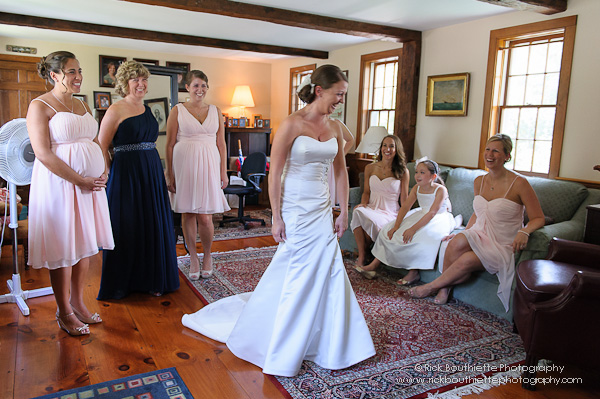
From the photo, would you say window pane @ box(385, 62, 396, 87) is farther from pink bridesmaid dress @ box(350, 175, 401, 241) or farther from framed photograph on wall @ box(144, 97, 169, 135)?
framed photograph on wall @ box(144, 97, 169, 135)

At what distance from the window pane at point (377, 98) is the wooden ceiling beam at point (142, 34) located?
1.31 m

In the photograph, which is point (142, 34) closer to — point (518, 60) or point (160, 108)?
point (160, 108)

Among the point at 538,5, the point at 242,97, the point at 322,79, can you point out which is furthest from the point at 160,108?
the point at 242,97

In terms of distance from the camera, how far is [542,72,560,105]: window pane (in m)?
4.41

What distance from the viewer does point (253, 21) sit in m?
5.55

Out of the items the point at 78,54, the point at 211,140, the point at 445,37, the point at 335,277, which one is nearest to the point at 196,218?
the point at 211,140

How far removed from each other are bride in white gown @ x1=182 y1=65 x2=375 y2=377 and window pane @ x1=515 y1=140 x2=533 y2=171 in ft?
10.2

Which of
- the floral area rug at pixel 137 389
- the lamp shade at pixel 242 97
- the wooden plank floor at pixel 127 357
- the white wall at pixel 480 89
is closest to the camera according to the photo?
the floral area rug at pixel 137 389

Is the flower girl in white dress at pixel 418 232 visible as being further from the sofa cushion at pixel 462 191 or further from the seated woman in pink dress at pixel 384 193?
the sofa cushion at pixel 462 191

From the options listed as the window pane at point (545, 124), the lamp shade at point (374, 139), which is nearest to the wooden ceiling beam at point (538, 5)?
the window pane at point (545, 124)

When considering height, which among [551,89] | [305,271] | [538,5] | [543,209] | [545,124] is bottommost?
[305,271]

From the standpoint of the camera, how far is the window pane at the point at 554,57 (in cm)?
437

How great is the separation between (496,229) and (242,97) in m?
6.48

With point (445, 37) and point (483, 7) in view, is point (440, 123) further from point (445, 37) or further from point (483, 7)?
point (483, 7)
